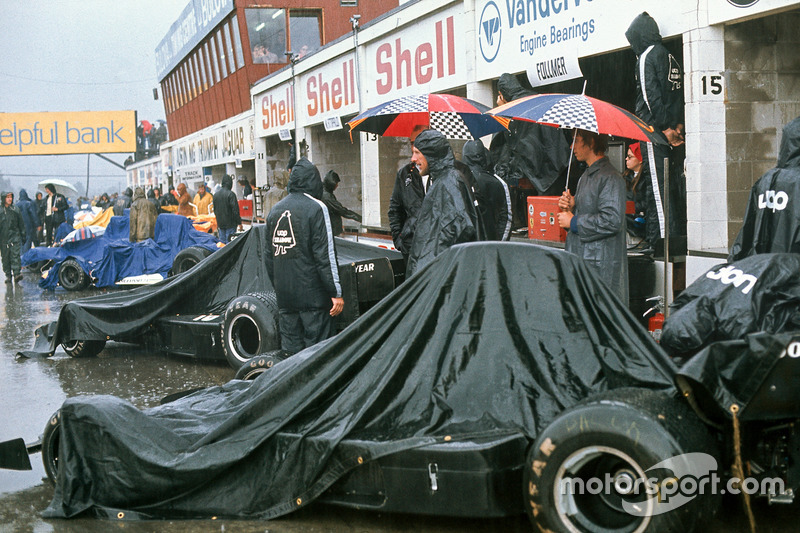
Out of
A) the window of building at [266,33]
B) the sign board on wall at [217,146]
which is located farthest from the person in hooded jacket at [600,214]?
the window of building at [266,33]

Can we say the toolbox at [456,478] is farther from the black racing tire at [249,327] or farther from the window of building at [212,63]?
the window of building at [212,63]

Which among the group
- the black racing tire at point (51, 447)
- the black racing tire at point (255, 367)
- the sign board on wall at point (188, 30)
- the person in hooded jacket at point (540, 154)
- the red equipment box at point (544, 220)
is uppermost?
the sign board on wall at point (188, 30)

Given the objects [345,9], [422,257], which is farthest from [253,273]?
[345,9]

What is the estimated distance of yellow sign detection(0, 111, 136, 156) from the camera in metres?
66.4

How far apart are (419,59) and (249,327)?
32.3 ft

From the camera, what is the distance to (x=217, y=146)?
3966 centimetres

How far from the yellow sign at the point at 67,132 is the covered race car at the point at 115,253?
51523mm

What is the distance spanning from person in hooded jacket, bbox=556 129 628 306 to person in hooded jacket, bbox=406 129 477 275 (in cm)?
84

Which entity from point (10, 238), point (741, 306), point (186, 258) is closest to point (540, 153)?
point (186, 258)

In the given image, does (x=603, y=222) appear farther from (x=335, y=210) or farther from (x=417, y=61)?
(x=417, y=61)

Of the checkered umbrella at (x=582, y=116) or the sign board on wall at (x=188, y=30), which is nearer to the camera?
the checkered umbrella at (x=582, y=116)

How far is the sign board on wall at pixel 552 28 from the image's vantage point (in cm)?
988

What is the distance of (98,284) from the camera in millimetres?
15953

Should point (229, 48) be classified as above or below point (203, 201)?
above
